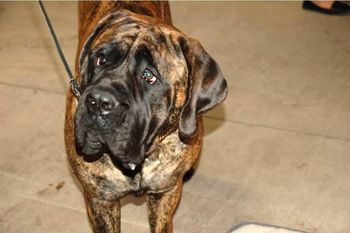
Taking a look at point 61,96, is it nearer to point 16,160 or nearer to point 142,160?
point 16,160

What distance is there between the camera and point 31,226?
331 cm

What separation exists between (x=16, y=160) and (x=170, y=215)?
4.68ft

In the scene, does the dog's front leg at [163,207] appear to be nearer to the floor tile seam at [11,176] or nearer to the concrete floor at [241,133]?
the concrete floor at [241,133]

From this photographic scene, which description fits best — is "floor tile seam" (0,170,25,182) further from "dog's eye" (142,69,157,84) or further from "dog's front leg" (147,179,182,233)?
"dog's eye" (142,69,157,84)

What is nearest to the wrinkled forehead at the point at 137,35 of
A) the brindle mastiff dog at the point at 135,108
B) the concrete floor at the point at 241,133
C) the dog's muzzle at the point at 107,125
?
the brindle mastiff dog at the point at 135,108

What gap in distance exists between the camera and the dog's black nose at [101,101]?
2172 millimetres

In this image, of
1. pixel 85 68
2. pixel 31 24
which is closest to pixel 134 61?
pixel 85 68

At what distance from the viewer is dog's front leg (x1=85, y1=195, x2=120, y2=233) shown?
2725mm

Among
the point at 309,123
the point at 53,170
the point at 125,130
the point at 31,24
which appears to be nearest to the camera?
the point at 125,130

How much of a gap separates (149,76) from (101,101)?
272 millimetres

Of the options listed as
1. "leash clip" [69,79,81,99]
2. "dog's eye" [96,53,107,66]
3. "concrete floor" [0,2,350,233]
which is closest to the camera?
"dog's eye" [96,53,107,66]

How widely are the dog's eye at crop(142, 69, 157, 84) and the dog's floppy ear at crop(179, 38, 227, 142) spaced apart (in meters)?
0.18

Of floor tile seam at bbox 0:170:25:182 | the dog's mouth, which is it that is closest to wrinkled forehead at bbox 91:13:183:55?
the dog's mouth

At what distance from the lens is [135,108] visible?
7.46ft
